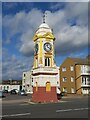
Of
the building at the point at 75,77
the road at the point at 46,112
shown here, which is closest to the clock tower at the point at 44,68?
the road at the point at 46,112

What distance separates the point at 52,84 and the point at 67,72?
103ft

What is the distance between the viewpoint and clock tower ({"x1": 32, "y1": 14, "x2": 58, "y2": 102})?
33.5 m

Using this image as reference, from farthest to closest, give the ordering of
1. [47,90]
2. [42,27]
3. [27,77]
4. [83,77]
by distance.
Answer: [27,77], [83,77], [42,27], [47,90]

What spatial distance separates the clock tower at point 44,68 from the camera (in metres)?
33.5

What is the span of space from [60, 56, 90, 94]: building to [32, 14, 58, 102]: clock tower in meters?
29.0

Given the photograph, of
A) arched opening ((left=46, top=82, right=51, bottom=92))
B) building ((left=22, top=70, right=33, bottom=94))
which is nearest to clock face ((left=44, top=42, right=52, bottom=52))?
arched opening ((left=46, top=82, right=51, bottom=92))

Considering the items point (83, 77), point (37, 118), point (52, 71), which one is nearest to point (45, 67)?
point (52, 71)

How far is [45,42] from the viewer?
3481 centimetres

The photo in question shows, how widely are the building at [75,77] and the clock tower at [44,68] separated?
29.0m

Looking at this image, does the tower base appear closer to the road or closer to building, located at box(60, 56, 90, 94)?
the road

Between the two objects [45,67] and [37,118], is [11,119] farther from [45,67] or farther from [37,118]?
[45,67]

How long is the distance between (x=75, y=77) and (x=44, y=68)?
30.9m

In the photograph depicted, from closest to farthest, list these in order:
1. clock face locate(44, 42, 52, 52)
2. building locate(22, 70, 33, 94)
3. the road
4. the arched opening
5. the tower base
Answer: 1. the road
2. the tower base
3. the arched opening
4. clock face locate(44, 42, 52, 52)
5. building locate(22, 70, 33, 94)

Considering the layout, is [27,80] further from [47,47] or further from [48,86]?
[48,86]
